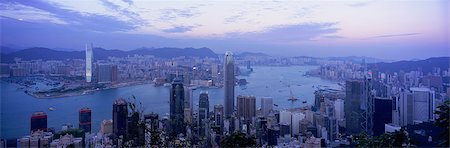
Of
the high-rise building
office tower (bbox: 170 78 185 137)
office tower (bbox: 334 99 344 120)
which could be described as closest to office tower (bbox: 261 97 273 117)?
office tower (bbox: 334 99 344 120)

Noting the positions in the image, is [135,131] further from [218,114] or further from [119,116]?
[218,114]

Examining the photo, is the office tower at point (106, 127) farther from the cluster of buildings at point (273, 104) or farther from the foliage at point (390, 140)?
the foliage at point (390, 140)

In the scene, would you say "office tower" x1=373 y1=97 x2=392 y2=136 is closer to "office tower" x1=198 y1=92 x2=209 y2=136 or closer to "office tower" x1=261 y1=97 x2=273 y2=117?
"office tower" x1=261 y1=97 x2=273 y2=117

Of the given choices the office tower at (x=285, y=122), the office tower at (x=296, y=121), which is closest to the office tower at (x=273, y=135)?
the office tower at (x=285, y=122)

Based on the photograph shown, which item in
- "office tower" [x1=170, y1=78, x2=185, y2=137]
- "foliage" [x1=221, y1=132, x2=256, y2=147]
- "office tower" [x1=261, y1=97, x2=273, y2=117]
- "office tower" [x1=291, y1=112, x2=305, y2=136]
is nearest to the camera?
"foliage" [x1=221, y1=132, x2=256, y2=147]

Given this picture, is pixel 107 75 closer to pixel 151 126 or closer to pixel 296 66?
pixel 151 126

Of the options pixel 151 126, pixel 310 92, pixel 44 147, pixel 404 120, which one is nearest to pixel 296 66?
pixel 310 92
